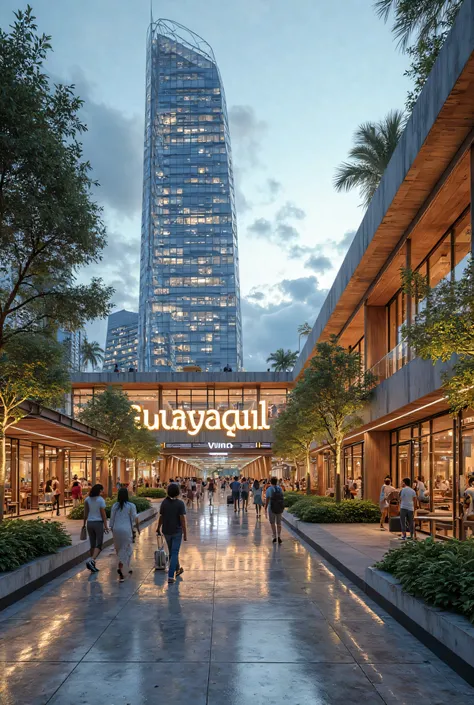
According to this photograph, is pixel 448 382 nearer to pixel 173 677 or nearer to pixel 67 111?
pixel 173 677

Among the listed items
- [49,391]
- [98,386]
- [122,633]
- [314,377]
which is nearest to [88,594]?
[122,633]

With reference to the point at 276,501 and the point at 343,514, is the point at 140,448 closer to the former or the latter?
the point at 343,514

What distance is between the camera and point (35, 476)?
121 ft

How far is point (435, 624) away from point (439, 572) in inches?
37.9

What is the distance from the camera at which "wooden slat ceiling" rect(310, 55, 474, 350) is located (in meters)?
14.1

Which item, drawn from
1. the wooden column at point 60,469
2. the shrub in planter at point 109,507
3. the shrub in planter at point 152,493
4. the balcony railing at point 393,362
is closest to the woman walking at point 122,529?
the balcony railing at point 393,362

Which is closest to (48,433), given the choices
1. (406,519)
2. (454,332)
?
(406,519)

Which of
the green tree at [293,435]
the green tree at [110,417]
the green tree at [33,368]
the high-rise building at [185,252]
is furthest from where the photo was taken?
the high-rise building at [185,252]

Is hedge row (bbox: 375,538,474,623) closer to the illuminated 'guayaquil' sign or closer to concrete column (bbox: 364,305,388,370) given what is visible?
concrete column (bbox: 364,305,388,370)

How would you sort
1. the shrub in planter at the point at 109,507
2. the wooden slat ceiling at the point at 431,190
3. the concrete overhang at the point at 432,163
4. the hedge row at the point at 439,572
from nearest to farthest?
the hedge row at the point at 439,572
the concrete overhang at the point at 432,163
the wooden slat ceiling at the point at 431,190
the shrub in planter at the point at 109,507

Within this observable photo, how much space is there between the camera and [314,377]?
26234mm

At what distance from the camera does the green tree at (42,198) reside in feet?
37.6

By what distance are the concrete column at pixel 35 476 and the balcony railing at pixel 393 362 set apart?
61.3 ft

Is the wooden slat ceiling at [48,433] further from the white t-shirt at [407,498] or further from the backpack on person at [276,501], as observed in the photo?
the white t-shirt at [407,498]
